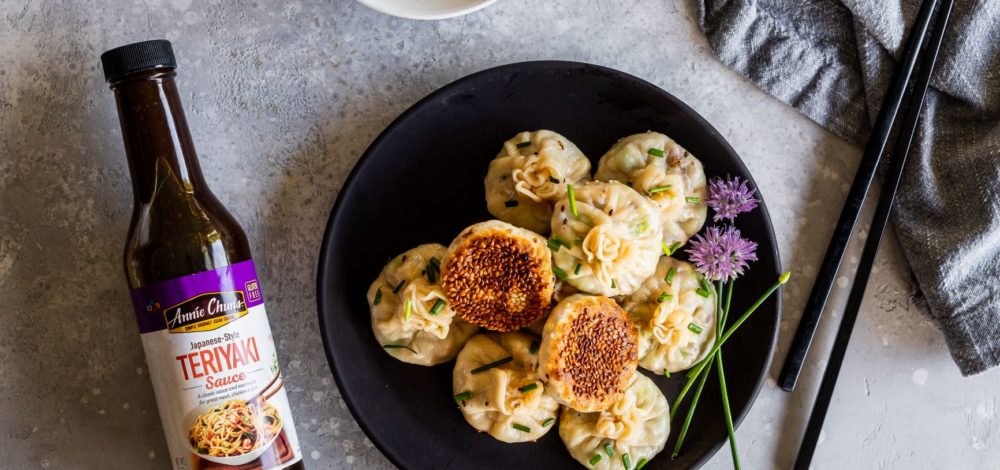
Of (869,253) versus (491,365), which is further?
(869,253)

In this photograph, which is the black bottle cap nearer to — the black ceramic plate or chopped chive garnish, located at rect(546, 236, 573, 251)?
the black ceramic plate

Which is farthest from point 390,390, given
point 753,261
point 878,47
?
point 878,47

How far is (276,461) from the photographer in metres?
1.58

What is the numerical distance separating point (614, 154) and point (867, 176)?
2.03ft

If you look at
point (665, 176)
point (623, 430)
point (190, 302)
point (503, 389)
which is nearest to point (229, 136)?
point (190, 302)

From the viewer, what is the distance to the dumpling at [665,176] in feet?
5.50

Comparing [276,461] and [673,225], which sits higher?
[673,225]

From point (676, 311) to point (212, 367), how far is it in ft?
3.05

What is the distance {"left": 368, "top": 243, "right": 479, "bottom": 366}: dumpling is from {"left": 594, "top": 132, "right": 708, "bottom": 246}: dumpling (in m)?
0.42

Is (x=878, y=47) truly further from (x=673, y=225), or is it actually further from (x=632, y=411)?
(x=632, y=411)

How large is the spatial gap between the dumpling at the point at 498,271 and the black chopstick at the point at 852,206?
688 millimetres

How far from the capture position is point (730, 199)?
1729 mm

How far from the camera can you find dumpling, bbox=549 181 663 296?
1578 mm

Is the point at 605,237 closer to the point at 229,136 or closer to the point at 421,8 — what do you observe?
the point at 421,8
